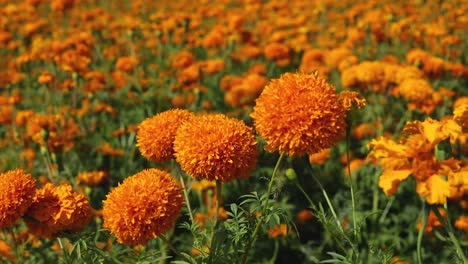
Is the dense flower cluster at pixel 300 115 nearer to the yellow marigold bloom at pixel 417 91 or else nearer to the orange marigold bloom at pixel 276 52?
the yellow marigold bloom at pixel 417 91

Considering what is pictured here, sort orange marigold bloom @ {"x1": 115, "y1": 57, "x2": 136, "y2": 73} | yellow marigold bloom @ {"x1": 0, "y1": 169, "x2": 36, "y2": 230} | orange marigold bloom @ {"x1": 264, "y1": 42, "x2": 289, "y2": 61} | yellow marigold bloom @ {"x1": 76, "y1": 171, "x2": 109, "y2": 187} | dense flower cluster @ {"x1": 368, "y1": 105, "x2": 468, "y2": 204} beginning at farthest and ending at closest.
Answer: orange marigold bloom @ {"x1": 115, "y1": 57, "x2": 136, "y2": 73}
orange marigold bloom @ {"x1": 264, "y1": 42, "x2": 289, "y2": 61}
yellow marigold bloom @ {"x1": 76, "y1": 171, "x2": 109, "y2": 187}
yellow marigold bloom @ {"x1": 0, "y1": 169, "x2": 36, "y2": 230}
dense flower cluster @ {"x1": 368, "y1": 105, "x2": 468, "y2": 204}

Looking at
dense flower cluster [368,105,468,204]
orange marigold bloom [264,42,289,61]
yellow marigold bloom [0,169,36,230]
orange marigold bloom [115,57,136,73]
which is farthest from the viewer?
orange marigold bloom [115,57,136,73]

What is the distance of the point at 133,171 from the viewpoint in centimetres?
356

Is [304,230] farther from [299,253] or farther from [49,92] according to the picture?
[49,92]

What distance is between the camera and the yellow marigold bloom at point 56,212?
6.47 ft

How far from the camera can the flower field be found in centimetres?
174

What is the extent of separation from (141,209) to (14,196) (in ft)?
1.81

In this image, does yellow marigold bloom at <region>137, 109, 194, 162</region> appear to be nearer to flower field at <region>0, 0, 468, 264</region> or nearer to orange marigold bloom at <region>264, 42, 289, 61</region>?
flower field at <region>0, 0, 468, 264</region>

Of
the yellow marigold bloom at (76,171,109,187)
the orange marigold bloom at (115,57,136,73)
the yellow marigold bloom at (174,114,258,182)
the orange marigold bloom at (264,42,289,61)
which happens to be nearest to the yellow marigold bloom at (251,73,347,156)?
the yellow marigold bloom at (174,114,258,182)

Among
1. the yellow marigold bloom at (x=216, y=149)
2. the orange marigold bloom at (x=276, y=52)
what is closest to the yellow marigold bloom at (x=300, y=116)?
the yellow marigold bloom at (x=216, y=149)

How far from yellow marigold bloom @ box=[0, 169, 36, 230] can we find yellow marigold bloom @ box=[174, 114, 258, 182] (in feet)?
2.06

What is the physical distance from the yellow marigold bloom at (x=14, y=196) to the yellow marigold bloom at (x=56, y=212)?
44mm

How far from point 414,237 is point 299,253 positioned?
A: 0.76 metres

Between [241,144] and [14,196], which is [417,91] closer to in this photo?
[241,144]
